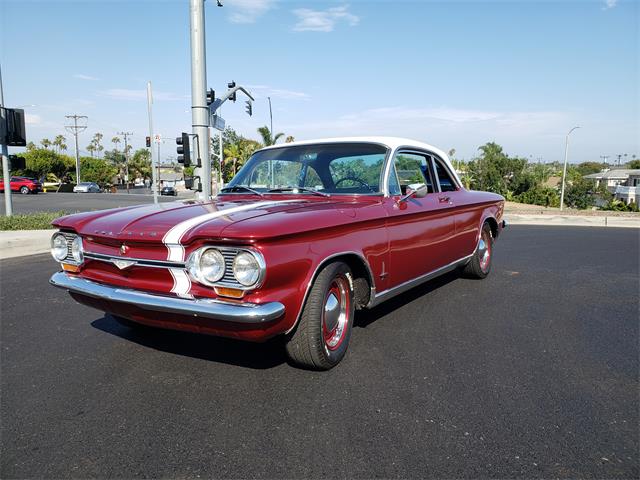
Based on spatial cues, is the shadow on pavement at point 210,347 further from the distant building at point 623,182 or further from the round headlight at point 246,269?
the distant building at point 623,182

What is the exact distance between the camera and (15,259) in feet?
26.8

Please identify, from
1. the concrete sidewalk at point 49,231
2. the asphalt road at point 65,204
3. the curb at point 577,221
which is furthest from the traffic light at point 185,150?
the curb at point 577,221

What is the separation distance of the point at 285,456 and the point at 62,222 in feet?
7.53

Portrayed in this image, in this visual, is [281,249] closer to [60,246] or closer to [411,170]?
[60,246]

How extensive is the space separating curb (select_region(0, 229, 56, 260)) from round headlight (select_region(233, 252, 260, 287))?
7.54m

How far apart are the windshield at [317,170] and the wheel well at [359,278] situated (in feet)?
2.48

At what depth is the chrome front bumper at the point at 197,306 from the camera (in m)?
2.58

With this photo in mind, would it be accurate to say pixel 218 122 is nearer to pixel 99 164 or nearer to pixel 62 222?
pixel 62 222

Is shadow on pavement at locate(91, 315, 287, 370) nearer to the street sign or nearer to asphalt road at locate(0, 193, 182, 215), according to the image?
the street sign

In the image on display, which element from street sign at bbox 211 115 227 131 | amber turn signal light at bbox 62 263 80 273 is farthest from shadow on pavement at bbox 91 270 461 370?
street sign at bbox 211 115 227 131

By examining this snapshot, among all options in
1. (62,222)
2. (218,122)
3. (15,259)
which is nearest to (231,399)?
(62,222)

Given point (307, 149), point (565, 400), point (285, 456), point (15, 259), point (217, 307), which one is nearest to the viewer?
point (285, 456)

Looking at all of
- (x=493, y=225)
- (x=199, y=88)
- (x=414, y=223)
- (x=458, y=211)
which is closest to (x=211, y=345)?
(x=414, y=223)

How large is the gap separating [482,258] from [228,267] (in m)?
4.29
